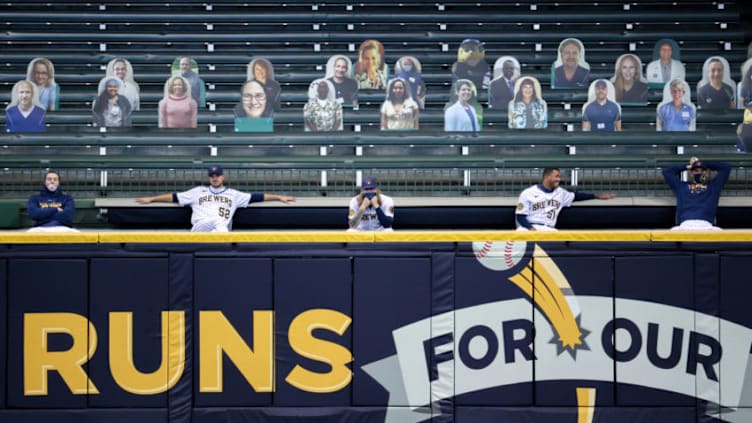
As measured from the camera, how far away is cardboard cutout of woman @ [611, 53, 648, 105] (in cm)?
1195

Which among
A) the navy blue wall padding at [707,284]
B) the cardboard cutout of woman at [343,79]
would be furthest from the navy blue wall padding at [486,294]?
the cardboard cutout of woman at [343,79]

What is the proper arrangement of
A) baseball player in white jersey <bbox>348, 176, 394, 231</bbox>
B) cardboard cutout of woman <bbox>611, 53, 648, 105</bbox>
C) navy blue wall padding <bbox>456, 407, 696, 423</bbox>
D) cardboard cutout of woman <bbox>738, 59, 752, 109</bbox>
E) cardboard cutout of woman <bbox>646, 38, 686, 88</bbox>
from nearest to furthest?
navy blue wall padding <bbox>456, 407, 696, 423</bbox> < baseball player in white jersey <bbox>348, 176, 394, 231</bbox> < cardboard cutout of woman <bbox>738, 59, 752, 109</bbox> < cardboard cutout of woman <bbox>611, 53, 648, 105</bbox> < cardboard cutout of woman <bbox>646, 38, 686, 88</bbox>

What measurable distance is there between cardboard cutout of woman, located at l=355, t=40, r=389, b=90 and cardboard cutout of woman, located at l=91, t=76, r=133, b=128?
10.8 ft

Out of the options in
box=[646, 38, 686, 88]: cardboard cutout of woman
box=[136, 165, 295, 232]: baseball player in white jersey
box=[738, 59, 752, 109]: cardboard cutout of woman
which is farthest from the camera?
box=[646, 38, 686, 88]: cardboard cutout of woman

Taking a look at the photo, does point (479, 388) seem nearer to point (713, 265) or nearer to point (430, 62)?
point (713, 265)

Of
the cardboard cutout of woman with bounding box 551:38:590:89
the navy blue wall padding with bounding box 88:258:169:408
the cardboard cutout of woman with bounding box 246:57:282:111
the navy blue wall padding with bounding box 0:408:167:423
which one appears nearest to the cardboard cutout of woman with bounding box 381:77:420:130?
the cardboard cutout of woman with bounding box 246:57:282:111

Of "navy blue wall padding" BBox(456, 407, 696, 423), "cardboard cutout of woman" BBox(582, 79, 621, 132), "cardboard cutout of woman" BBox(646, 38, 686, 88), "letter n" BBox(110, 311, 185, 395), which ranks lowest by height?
"navy blue wall padding" BBox(456, 407, 696, 423)

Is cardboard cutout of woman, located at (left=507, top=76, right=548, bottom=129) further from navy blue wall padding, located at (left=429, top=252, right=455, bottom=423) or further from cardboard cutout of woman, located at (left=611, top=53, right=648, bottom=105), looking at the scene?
navy blue wall padding, located at (left=429, top=252, right=455, bottom=423)

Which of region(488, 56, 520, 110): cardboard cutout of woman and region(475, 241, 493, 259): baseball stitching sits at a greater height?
region(488, 56, 520, 110): cardboard cutout of woman

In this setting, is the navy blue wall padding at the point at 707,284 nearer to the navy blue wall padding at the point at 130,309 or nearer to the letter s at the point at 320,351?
the letter s at the point at 320,351

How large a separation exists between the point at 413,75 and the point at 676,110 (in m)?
3.73

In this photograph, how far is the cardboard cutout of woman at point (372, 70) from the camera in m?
12.0

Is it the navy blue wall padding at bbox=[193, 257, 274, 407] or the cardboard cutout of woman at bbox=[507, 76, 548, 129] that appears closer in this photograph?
the navy blue wall padding at bbox=[193, 257, 274, 407]

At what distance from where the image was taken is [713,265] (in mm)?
6043
